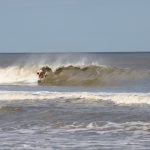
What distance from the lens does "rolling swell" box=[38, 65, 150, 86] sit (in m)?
38.1

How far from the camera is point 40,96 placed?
23.7 meters

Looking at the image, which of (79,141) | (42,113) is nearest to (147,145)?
(79,141)

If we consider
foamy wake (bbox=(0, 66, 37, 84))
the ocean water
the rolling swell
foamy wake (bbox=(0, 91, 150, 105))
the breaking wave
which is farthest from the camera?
foamy wake (bbox=(0, 66, 37, 84))

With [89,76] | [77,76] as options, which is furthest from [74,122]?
[77,76]

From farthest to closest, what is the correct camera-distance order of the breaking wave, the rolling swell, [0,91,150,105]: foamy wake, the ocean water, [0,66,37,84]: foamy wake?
[0,66,37,84]: foamy wake
the breaking wave
the rolling swell
[0,91,150,105]: foamy wake
the ocean water

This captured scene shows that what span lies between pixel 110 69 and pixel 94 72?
117cm

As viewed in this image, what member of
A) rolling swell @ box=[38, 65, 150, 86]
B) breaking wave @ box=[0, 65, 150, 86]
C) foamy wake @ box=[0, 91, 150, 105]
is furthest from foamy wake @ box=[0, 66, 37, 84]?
foamy wake @ box=[0, 91, 150, 105]

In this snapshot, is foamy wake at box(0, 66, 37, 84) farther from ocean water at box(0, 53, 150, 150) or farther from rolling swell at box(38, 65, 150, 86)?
ocean water at box(0, 53, 150, 150)

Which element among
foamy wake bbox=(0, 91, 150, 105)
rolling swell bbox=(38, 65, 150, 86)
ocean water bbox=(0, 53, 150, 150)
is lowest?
ocean water bbox=(0, 53, 150, 150)

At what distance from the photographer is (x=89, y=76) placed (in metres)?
40.5

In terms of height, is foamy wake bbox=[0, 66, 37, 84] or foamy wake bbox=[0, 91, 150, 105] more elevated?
foamy wake bbox=[0, 66, 37, 84]

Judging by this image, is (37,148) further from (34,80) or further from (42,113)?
(34,80)

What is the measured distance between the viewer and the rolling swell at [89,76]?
125 feet

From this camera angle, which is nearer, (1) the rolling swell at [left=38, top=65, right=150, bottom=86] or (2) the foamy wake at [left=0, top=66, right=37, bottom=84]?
(1) the rolling swell at [left=38, top=65, right=150, bottom=86]
